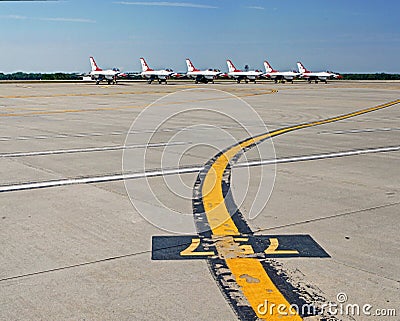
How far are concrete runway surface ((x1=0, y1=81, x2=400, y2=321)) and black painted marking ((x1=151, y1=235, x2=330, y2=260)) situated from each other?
0.02 metres

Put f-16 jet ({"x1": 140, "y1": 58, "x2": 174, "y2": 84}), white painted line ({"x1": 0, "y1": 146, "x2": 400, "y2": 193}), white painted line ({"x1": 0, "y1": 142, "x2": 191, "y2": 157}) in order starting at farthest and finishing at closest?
1. f-16 jet ({"x1": 140, "y1": 58, "x2": 174, "y2": 84})
2. white painted line ({"x1": 0, "y1": 142, "x2": 191, "y2": 157})
3. white painted line ({"x1": 0, "y1": 146, "x2": 400, "y2": 193})

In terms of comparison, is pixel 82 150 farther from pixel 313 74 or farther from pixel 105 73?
pixel 313 74

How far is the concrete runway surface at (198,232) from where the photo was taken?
13.1 ft

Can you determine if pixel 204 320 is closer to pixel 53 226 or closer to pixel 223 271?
pixel 223 271

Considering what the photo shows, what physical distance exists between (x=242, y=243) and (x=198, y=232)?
55 centimetres

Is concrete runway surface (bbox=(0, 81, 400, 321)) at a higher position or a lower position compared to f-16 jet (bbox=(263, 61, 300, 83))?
lower

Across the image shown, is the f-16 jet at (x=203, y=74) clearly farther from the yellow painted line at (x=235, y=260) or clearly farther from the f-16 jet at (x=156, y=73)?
the yellow painted line at (x=235, y=260)

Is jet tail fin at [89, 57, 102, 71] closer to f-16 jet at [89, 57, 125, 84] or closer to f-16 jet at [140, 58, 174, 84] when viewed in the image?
f-16 jet at [89, 57, 125, 84]

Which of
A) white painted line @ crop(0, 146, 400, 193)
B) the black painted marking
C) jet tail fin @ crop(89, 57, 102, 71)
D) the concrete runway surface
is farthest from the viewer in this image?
jet tail fin @ crop(89, 57, 102, 71)

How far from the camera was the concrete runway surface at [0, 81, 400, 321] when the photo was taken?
4.01m

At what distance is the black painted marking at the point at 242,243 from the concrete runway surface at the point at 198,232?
0.7 inches

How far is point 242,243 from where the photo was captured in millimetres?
5383

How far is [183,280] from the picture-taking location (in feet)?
14.5

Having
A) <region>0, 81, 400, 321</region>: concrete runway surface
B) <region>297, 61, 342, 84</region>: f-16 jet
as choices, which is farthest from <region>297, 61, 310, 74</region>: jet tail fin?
<region>0, 81, 400, 321</region>: concrete runway surface
